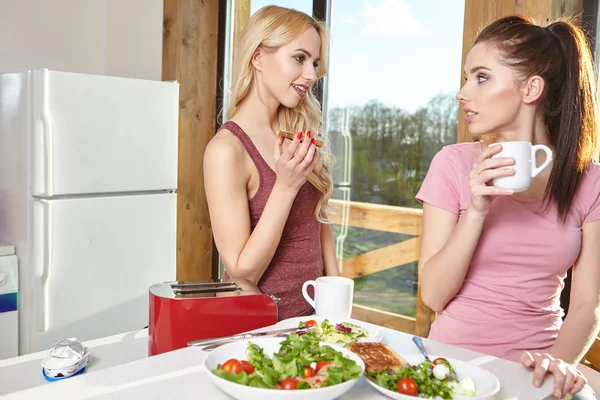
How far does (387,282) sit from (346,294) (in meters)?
1.98

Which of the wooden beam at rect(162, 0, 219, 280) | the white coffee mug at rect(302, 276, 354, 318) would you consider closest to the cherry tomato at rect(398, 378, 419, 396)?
the white coffee mug at rect(302, 276, 354, 318)

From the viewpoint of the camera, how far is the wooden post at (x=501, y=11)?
223cm

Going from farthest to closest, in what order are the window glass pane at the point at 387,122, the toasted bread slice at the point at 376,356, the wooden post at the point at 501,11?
the window glass pane at the point at 387,122, the wooden post at the point at 501,11, the toasted bread slice at the point at 376,356

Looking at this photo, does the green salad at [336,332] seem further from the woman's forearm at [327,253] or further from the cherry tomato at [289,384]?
the woman's forearm at [327,253]

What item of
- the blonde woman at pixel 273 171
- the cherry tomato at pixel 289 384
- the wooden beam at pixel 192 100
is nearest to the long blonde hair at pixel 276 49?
the blonde woman at pixel 273 171

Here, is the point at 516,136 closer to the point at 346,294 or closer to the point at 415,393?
the point at 346,294

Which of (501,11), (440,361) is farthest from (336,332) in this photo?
(501,11)

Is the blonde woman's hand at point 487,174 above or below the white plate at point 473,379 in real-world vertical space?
above

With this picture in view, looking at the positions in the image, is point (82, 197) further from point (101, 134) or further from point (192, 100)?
point (192, 100)

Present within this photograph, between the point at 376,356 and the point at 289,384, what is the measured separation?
0.66 ft

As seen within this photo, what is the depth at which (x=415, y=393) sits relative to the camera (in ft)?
2.78

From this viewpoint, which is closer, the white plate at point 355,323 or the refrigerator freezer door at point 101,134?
the white plate at point 355,323

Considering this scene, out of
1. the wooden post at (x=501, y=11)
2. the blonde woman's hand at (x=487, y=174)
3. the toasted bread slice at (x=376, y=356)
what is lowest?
the toasted bread slice at (x=376, y=356)

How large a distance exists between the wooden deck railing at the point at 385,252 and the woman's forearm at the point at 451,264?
134cm
